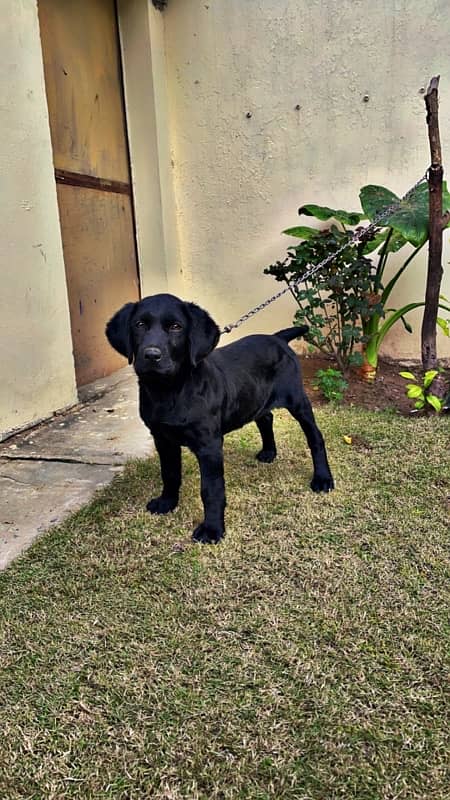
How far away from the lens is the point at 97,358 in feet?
17.7

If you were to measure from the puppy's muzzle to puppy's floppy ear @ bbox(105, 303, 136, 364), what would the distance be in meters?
0.20

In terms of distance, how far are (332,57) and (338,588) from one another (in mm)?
4773

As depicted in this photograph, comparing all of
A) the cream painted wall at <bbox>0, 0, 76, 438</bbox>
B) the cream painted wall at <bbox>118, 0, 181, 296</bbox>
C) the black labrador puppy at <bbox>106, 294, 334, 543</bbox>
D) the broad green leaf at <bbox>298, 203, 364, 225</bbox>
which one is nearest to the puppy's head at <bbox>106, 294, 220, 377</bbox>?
the black labrador puppy at <bbox>106, 294, 334, 543</bbox>

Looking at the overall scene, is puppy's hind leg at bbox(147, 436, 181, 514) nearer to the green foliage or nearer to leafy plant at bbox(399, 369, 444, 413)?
leafy plant at bbox(399, 369, 444, 413)

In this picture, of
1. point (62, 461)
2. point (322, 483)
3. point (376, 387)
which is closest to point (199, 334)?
point (322, 483)

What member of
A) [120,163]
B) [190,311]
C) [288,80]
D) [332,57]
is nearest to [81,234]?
[120,163]

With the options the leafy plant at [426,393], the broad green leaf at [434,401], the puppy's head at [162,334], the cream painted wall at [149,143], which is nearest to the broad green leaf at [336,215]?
the leafy plant at [426,393]

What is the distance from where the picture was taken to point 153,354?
2154 millimetres

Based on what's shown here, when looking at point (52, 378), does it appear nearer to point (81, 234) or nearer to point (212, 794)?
point (81, 234)

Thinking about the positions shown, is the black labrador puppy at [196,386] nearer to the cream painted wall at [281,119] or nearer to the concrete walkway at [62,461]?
the concrete walkway at [62,461]

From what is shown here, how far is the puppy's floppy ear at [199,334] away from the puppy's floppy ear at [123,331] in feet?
0.79

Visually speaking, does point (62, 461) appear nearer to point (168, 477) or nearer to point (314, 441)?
point (168, 477)

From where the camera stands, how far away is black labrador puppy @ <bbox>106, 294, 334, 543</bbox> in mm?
2260

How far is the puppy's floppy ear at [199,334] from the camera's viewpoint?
2.31m
